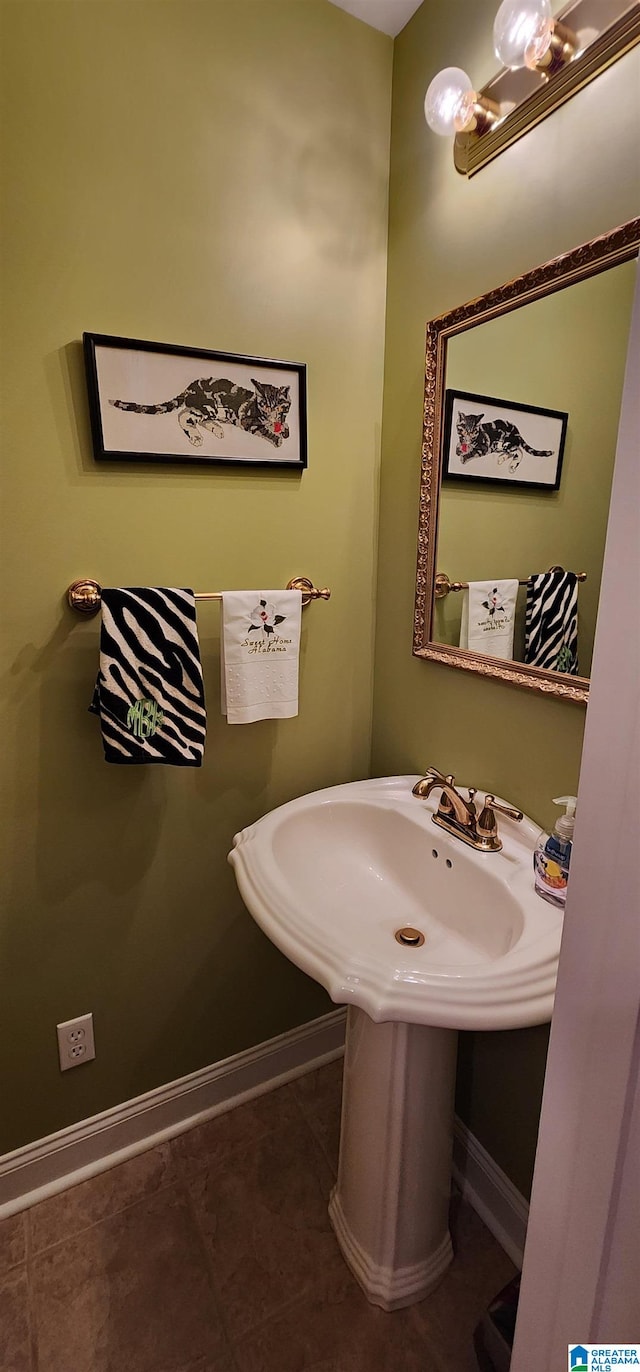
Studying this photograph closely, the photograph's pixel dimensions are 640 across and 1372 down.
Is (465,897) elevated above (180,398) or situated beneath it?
situated beneath

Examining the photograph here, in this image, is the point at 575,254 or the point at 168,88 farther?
the point at 168,88

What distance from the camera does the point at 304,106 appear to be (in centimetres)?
121

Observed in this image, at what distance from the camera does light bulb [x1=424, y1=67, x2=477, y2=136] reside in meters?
1.00

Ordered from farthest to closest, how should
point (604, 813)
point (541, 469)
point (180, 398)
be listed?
point (180, 398) < point (541, 469) < point (604, 813)

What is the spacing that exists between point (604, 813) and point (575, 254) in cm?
91

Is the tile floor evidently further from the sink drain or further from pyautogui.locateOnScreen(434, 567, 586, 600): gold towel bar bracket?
pyautogui.locateOnScreen(434, 567, 586, 600): gold towel bar bracket

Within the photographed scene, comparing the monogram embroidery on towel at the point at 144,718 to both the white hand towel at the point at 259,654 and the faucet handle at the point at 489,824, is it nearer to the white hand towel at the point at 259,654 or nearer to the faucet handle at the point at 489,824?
the white hand towel at the point at 259,654

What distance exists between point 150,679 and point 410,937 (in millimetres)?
681

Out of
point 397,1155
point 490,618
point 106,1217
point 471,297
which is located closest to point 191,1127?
point 106,1217

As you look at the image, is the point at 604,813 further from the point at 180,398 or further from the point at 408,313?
the point at 408,313

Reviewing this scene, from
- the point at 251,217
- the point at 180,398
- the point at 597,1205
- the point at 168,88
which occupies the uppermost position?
the point at 168,88

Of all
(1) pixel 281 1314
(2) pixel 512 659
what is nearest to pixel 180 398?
(2) pixel 512 659

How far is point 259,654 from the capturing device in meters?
1.28
